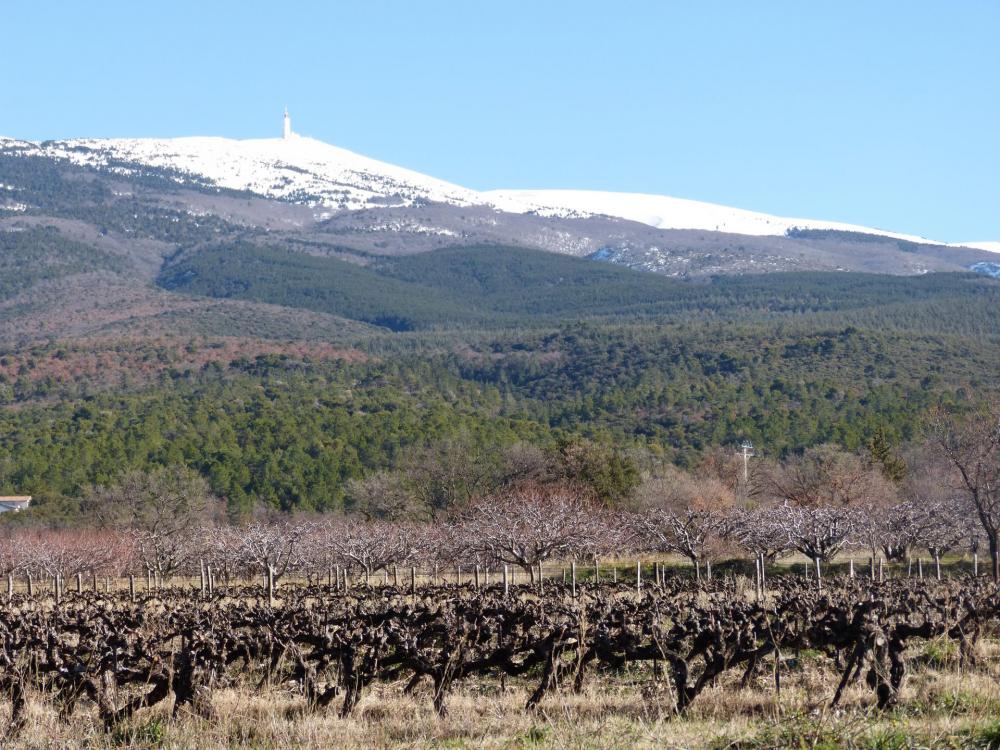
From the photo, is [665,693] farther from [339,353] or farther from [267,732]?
[339,353]

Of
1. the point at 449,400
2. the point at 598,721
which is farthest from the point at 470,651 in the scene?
the point at 449,400

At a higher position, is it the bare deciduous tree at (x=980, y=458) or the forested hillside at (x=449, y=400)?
the bare deciduous tree at (x=980, y=458)

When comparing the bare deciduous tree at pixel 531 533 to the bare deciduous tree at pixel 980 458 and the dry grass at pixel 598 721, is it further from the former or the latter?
the dry grass at pixel 598 721

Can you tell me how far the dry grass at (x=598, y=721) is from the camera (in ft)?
32.7

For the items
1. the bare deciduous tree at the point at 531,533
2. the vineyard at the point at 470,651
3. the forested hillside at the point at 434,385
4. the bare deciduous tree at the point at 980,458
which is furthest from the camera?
the forested hillside at the point at 434,385

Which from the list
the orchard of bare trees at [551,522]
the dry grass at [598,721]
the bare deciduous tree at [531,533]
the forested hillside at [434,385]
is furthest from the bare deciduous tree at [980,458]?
the forested hillside at [434,385]

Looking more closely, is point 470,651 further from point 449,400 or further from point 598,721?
point 449,400

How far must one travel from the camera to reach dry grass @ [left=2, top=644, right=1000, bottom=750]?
9961mm

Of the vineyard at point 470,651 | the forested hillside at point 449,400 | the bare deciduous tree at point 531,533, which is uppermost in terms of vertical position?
the vineyard at point 470,651

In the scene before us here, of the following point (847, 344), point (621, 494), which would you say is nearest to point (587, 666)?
point (621, 494)

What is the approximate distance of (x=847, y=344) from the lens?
4535 inches

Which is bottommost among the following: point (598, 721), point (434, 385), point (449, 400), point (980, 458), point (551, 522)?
point (449, 400)

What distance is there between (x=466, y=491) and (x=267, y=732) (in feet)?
175

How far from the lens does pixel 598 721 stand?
40.9 feet
